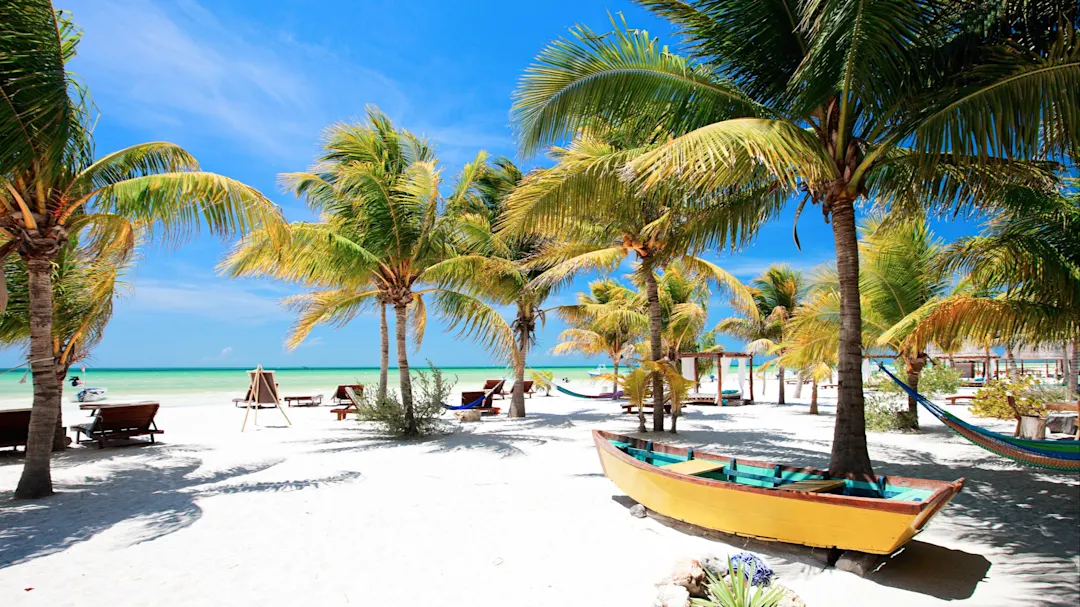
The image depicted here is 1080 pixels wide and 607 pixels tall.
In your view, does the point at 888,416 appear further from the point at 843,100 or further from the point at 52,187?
the point at 52,187

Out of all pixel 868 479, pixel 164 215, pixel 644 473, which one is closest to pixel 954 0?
pixel 868 479

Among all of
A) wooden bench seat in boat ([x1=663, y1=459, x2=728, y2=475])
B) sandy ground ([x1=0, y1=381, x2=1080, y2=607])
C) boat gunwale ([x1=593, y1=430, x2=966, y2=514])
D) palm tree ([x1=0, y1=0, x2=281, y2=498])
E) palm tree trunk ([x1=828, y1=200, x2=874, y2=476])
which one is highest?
palm tree ([x1=0, y1=0, x2=281, y2=498])

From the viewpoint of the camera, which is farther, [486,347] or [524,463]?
[486,347]

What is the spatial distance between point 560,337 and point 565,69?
2195cm

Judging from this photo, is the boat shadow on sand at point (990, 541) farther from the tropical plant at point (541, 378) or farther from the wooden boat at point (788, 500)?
the tropical plant at point (541, 378)

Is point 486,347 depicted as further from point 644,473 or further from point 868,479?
point 868,479

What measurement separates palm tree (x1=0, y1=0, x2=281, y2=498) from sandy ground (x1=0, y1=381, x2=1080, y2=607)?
6.12 feet

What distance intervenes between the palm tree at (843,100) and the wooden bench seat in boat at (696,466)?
1.55 metres

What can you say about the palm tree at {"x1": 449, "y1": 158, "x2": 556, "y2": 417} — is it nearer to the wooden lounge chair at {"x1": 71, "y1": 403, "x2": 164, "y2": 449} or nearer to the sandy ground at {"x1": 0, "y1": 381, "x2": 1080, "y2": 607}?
the sandy ground at {"x1": 0, "y1": 381, "x2": 1080, "y2": 607}

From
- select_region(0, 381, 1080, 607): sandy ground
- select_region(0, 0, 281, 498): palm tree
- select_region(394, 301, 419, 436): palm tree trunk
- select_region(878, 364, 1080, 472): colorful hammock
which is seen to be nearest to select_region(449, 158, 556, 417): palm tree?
select_region(394, 301, 419, 436): palm tree trunk

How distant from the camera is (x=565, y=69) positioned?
19.5 ft

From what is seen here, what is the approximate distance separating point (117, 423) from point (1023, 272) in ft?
46.1

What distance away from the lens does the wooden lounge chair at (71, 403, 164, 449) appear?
32.4 ft

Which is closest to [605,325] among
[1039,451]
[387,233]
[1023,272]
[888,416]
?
[888,416]
